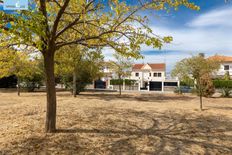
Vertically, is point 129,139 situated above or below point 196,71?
below

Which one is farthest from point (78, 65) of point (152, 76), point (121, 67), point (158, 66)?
point (158, 66)

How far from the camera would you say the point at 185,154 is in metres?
4.97

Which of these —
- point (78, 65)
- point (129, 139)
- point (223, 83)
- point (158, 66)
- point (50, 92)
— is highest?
point (158, 66)

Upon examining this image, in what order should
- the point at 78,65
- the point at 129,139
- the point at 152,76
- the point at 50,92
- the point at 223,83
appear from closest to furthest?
1. the point at 129,139
2. the point at 50,92
3. the point at 78,65
4. the point at 223,83
5. the point at 152,76

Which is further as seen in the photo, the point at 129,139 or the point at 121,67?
the point at 121,67

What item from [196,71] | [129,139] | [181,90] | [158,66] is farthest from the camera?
[158,66]

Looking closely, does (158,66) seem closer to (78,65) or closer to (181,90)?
(181,90)

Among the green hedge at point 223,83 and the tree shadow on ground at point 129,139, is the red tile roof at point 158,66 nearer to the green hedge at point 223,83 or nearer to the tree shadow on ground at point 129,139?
the green hedge at point 223,83

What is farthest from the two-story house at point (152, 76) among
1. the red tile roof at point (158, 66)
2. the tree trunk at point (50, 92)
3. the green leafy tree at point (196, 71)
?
the tree trunk at point (50, 92)

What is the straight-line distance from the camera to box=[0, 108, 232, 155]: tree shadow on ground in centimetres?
495

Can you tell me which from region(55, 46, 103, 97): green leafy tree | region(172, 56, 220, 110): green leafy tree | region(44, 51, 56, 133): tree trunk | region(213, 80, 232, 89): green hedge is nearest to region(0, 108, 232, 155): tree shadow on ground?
region(44, 51, 56, 133): tree trunk

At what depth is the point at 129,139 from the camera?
19.1 feet

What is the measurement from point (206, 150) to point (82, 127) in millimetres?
3968

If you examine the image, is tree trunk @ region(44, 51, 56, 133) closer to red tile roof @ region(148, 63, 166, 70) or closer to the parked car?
the parked car
